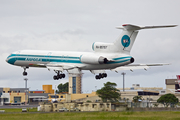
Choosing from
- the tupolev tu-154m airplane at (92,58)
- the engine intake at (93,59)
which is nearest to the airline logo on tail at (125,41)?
the tupolev tu-154m airplane at (92,58)

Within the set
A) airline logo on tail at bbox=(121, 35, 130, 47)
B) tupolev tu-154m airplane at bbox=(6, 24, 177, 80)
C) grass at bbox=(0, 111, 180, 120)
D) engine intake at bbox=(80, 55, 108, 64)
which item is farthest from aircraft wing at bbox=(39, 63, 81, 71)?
airline logo on tail at bbox=(121, 35, 130, 47)

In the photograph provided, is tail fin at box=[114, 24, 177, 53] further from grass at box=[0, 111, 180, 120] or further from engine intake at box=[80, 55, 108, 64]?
grass at box=[0, 111, 180, 120]

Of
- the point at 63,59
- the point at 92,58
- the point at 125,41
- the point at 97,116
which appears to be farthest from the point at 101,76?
Result: the point at 125,41

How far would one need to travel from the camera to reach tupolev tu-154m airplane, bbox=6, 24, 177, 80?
5253 centimetres

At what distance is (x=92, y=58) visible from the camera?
55.3m

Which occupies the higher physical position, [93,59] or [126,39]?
[126,39]

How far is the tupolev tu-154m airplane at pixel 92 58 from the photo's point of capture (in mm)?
52531

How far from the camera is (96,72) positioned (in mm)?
64312

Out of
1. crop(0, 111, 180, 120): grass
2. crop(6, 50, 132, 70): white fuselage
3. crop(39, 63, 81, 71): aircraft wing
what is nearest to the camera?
crop(6, 50, 132, 70): white fuselage

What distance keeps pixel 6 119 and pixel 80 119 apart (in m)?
11.8

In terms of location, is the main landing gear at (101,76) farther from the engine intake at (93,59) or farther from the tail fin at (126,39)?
the tail fin at (126,39)

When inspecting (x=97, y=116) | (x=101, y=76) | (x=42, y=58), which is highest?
(x=42, y=58)

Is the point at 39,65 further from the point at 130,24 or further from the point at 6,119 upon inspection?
the point at 130,24

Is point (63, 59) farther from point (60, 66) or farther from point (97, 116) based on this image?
point (97, 116)
